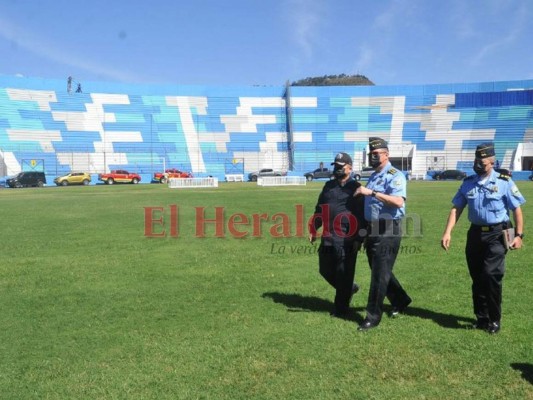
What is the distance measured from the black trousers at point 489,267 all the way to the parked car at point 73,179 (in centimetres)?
4678

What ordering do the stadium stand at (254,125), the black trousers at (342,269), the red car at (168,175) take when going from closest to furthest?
1. the black trousers at (342,269)
2. the red car at (168,175)
3. the stadium stand at (254,125)

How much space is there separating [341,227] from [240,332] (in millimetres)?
1430

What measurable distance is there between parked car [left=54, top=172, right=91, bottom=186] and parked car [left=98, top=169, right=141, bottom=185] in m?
1.51

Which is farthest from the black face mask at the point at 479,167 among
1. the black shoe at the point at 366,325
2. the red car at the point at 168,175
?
Answer: the red car at the point at 168,175

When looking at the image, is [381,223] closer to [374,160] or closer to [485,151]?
[374,160]

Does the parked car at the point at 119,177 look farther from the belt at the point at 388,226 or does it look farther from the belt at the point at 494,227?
the belt at the point at 494,227

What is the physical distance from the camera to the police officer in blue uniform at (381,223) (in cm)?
450

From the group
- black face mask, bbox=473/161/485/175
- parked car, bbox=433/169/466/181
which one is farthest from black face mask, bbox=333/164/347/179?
parked car, bbox=433/169/466/181

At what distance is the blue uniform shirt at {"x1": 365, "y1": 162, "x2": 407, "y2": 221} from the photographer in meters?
4.48

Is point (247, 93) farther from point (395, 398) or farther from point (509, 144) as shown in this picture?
point (395, 398)

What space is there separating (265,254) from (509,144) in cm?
5545

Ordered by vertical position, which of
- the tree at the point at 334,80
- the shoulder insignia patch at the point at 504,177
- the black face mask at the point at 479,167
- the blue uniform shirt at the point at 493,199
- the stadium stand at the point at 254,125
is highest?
the tree at the point at 334,80

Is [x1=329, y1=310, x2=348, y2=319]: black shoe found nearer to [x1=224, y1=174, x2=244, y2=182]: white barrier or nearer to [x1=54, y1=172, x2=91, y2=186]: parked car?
[x1=54, y1=172, x2=91, y2=186]: parked car

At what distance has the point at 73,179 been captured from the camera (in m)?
46.7
